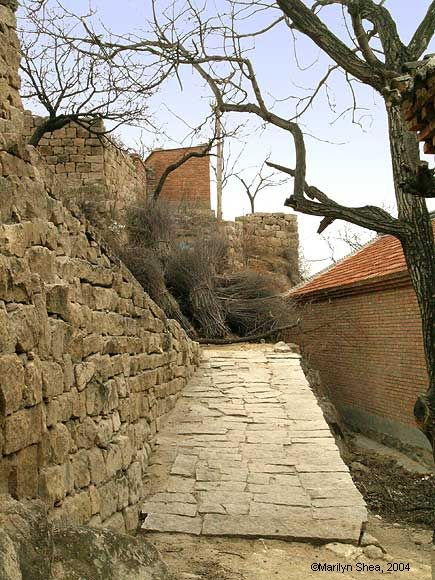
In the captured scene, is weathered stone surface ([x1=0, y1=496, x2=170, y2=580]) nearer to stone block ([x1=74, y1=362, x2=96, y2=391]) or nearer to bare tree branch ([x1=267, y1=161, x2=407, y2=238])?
stone block ([x1=74, y1=362, x2=96, y2=391])

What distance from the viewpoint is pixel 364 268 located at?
14.2 metres

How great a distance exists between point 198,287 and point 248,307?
47.4 inches

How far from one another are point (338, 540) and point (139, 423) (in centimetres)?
228

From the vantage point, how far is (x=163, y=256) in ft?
46.4

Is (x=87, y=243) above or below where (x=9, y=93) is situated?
below

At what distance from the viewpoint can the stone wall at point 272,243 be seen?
19.5 metres

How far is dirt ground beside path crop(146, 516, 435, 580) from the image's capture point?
180 inches

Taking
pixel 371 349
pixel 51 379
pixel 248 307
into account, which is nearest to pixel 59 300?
pixel 51 379

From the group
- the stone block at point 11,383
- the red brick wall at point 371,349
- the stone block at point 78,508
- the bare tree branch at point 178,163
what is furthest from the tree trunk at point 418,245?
the bare tree branch at point 178,163

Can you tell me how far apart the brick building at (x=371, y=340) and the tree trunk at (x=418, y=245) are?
417cm

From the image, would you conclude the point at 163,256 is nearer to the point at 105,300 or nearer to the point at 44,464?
the point at 105,300

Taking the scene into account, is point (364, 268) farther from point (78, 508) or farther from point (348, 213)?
point (78, 508)

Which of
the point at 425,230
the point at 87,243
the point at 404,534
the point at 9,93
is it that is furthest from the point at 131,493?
the point at 425,230

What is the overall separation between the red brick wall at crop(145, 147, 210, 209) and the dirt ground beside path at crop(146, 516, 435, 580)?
13784 mm
